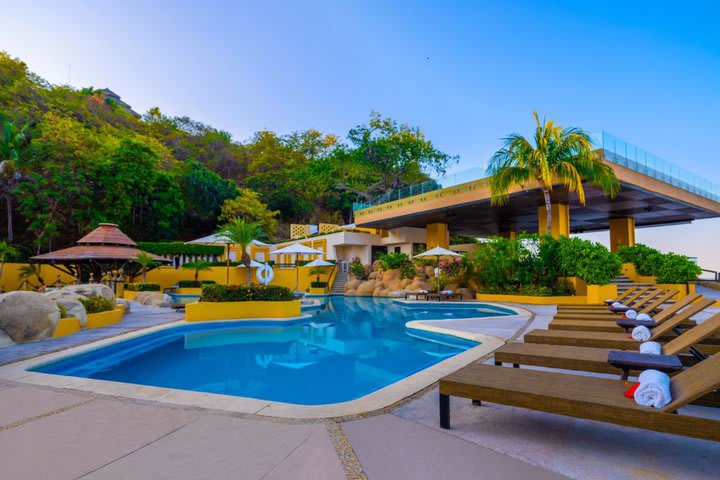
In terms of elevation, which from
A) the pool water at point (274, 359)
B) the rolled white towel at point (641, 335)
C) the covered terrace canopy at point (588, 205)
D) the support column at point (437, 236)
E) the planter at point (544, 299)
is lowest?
the pool water at point (274, 359)

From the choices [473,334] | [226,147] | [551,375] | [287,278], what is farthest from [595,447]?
[226,147]

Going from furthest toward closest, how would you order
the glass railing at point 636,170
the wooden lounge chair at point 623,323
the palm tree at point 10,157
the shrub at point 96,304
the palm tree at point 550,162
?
1. the palm tree at point 10,157
2. the glass railing at point 636,170
3. the palm tree at point 550,162
4. the shrub at point 96,304
5. the wooden lounge chair at point 623,323

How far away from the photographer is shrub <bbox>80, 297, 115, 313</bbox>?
30.6 feet

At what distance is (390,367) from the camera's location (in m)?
6.20

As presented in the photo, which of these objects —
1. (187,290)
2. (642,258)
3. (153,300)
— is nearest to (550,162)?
(642,258)

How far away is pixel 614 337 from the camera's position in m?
4.45

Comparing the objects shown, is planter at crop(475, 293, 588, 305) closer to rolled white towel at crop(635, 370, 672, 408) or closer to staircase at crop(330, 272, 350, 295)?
staircase at crop(330, 272, 350, 295)

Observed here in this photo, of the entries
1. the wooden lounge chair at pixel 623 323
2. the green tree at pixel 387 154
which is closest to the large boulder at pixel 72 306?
the wooden lounge chair at pixel 623 323

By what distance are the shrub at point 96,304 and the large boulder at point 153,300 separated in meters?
4.28

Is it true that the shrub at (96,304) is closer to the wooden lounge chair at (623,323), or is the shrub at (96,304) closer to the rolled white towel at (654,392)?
the wooden lounge chair at (623,323)

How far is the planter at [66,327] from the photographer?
765 cm

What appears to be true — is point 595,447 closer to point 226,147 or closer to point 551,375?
point 551,375

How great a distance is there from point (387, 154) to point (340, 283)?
1056 centimetres

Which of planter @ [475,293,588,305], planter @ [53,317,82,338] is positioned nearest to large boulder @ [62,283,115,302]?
planter @ [53,317,82,338]
